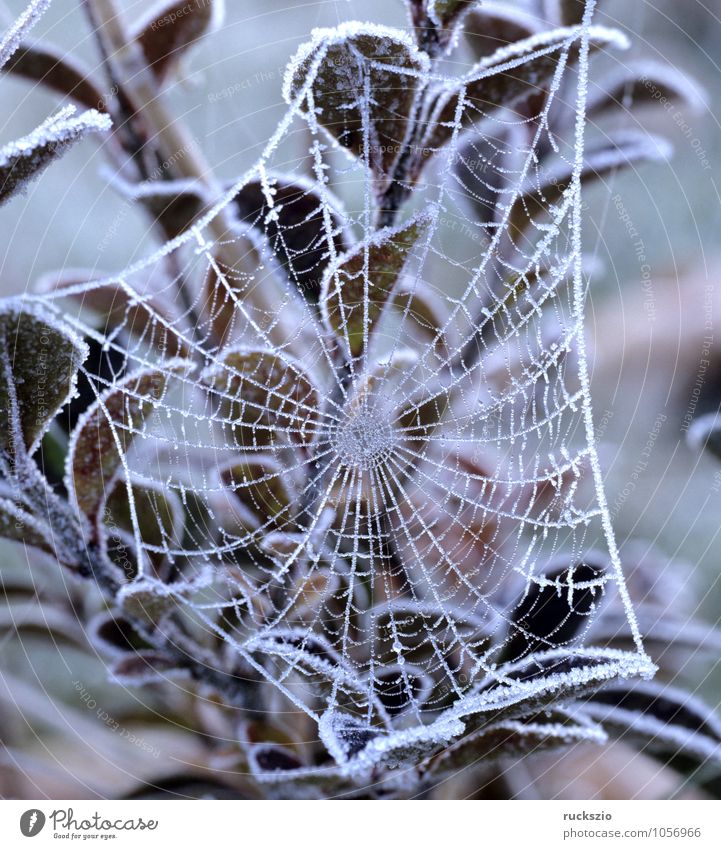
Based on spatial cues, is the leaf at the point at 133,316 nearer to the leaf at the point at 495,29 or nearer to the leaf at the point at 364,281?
the leaf at the point at 364,281

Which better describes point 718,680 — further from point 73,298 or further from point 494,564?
point 73,298

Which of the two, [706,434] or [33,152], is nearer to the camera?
[33,152]

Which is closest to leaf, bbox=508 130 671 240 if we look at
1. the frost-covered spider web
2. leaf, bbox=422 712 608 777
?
the frost-covered spider web
